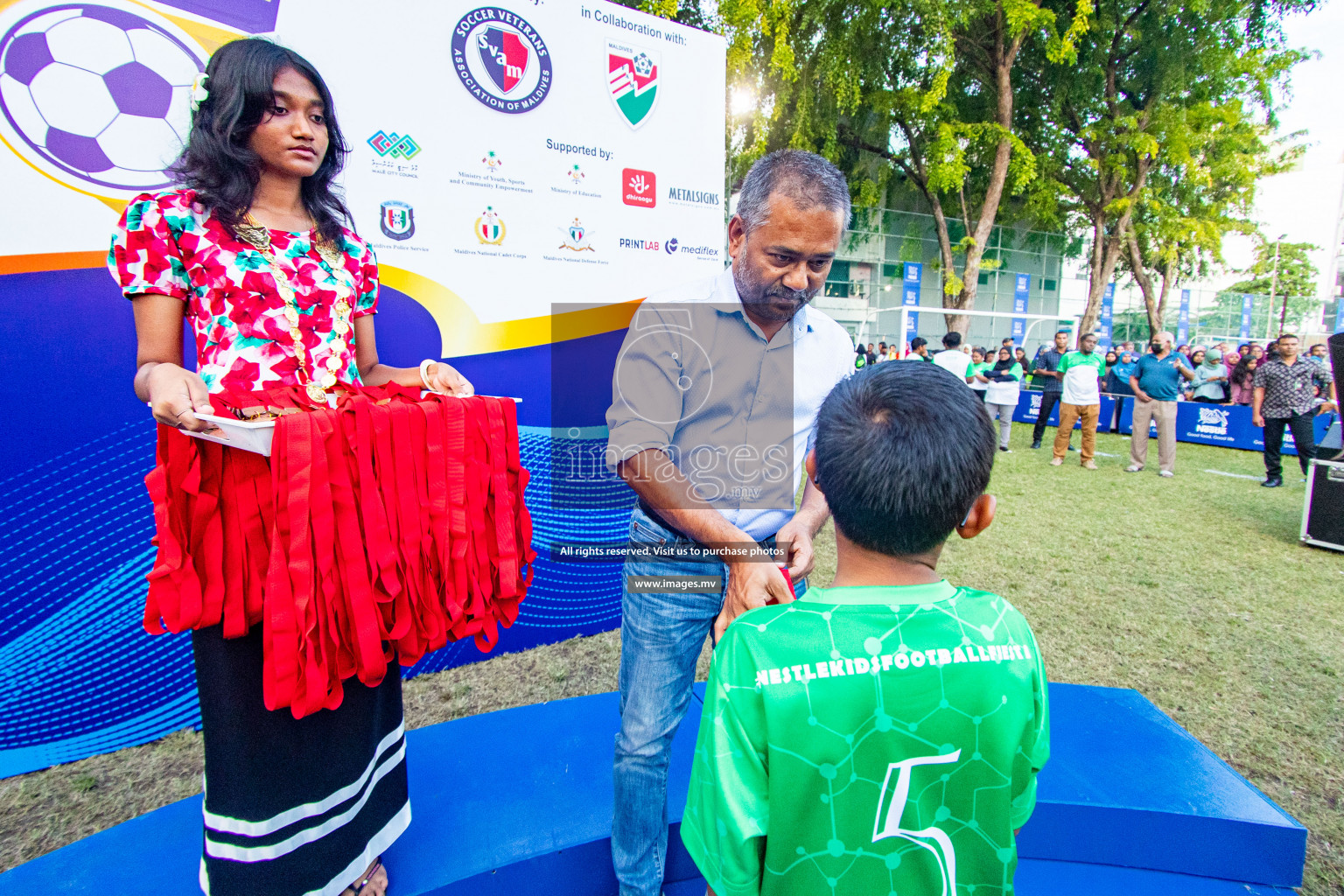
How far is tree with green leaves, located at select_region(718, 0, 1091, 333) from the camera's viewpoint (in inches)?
460

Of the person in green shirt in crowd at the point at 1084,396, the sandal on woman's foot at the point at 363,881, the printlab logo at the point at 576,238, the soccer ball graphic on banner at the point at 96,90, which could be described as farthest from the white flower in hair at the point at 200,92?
the person in green shirt in crowd at the point at 1084,396

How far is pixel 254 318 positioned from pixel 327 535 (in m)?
0.46

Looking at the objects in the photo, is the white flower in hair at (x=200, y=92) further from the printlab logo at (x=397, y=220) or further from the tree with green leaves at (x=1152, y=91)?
the tree with green leaves at (x=1152, y=91)

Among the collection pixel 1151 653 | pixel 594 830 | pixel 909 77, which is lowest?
pixel 1151 653

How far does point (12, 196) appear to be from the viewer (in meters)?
1.99

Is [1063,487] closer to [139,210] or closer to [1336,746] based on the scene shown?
[1336,746]

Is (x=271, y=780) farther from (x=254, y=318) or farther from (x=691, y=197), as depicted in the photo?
(x=691, y=197)

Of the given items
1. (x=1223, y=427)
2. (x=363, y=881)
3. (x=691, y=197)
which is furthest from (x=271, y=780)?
(x=1223, y=427)

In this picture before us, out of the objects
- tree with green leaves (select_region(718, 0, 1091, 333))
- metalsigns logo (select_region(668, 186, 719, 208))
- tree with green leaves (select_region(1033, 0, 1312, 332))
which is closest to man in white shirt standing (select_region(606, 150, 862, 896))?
A: metalsigns logo (select_region(668, 186, 719, 208))

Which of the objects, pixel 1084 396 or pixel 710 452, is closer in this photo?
pixel 710 452

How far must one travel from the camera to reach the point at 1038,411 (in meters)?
13.0

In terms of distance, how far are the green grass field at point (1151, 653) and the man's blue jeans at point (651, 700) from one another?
5.15 feet

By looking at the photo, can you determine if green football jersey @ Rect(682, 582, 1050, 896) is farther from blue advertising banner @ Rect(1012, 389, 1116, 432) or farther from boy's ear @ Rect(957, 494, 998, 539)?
blue advertising banner @ Rect(1012, 389, 1116, 432)

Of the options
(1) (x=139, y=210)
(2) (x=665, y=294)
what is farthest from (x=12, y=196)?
(2) (x=665, y=294)
